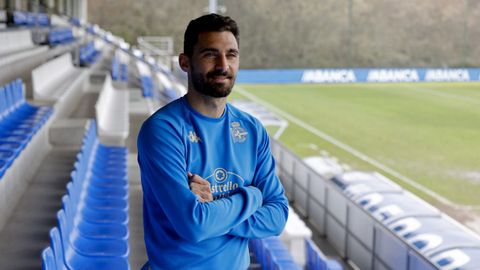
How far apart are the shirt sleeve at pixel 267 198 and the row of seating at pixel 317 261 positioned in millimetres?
3356

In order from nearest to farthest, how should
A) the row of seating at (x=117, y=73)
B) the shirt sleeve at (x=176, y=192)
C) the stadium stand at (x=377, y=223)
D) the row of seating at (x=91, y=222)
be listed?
the shirt sleeve at (x=176, y=192) < the row of seating at (x=91, y=222) < the stadium stand at (x=377, y=223) < the row of seating at (x=117, y=73)

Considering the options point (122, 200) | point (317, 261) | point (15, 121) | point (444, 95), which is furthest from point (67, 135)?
point (444, 95)

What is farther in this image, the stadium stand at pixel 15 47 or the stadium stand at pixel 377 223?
the stadium stand at pixel 15 47

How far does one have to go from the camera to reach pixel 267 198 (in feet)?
4.67

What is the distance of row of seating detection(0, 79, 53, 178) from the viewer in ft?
12.5

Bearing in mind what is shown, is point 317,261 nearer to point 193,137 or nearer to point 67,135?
point 67,135

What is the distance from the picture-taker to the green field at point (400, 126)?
1391 centimetres

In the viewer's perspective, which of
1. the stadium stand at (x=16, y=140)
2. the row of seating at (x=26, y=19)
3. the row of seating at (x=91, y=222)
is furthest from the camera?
the row of seating at (x=26, y=19)

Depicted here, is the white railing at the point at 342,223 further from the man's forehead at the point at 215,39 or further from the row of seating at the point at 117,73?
the row of seating at the point at 117,73

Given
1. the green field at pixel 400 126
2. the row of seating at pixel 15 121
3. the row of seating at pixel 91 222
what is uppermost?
the row of seating at pixel 15 121

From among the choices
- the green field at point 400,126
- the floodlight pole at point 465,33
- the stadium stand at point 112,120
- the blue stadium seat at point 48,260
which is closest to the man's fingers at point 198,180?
the blue stadium seat at point 48,260

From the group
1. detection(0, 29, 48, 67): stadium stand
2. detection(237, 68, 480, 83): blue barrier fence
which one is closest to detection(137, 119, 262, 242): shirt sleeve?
detection(0, 29, 48, 67): stadium stand

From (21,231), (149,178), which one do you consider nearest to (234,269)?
(149,178)

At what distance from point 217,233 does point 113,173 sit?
11.2 feet
